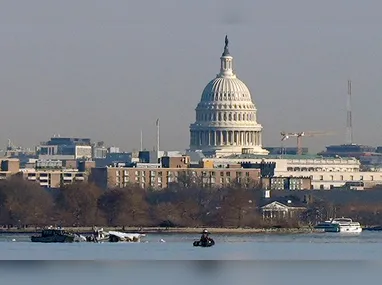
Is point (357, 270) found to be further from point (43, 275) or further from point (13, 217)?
point (13, 217)

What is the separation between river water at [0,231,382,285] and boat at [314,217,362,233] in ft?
91.9

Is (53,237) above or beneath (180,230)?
beneath

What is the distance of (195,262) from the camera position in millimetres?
113062

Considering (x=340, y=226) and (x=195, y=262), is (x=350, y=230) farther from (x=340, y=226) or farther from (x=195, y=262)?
(x=195, y=262)

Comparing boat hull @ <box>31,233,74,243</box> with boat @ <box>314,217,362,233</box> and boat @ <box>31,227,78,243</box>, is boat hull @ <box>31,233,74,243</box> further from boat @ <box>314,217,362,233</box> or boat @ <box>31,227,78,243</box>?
boat @ <box>314,217,362,233</box>

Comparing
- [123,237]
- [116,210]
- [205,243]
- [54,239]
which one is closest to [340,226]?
[116,210]

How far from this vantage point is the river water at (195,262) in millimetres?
100888

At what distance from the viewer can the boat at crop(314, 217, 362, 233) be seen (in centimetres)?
17662

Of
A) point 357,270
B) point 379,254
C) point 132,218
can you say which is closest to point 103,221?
point 132,218

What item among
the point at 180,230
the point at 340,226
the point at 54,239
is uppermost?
the point at 340,226

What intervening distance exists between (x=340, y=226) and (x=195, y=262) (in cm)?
6565

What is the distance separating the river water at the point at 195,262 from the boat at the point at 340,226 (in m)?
28.0

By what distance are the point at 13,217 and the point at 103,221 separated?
6294mm

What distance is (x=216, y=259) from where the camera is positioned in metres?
117
